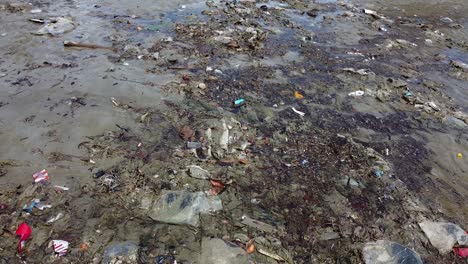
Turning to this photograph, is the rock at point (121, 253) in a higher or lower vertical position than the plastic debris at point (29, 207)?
lower

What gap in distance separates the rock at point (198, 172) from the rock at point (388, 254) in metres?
1.52

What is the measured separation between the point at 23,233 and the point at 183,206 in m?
1.23

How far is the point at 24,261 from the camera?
2.29 metres

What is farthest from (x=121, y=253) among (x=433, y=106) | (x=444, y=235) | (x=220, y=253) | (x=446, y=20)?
(x=446, y=20)

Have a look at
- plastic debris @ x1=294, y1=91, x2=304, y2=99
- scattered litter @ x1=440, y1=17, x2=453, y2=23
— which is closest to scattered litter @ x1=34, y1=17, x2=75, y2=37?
plastic debris @ x1=294, y1=91, x2=304, y2=99

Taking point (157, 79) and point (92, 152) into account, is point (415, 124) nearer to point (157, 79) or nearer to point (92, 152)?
point (157, 79)

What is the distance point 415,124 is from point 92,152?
3.98 meters

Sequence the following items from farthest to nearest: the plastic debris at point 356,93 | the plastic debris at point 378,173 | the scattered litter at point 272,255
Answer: the plastic debris at point 356,93 → the plastic debris at point 378,173 → the scattered litter at point 272,255

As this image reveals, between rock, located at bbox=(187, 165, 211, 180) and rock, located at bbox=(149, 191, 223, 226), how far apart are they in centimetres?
A: 21

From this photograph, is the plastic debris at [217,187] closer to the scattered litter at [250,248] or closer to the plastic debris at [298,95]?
the scattered litter at [250,248]

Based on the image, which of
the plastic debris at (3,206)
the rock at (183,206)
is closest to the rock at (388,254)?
the rock at (183,206)

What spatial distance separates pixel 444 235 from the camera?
2744 mm

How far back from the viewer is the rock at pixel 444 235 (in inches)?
106

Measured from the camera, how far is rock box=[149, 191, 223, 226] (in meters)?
2.69
